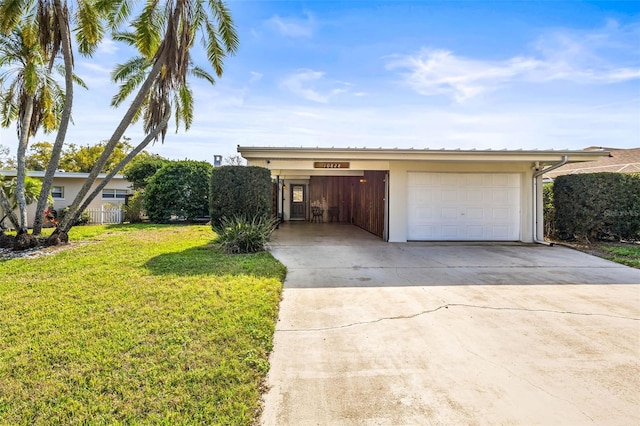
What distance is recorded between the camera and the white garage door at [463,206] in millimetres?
10578

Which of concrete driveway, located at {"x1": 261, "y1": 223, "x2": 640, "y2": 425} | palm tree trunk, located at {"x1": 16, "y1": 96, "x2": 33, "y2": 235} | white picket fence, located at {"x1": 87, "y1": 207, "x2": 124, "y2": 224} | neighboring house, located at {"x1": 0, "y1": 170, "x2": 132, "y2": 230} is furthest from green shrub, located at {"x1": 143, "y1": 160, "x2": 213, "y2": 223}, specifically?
concrete driveway, located at {"x1": 261, "y1": 223, "x2": 640, "y2": 425}

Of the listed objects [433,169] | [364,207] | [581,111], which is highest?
[581,111]

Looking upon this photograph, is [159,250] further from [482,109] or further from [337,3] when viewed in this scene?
[482,109]

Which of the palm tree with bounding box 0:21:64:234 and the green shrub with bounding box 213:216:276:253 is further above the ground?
the palm tree with bounding box 0:21:64:234

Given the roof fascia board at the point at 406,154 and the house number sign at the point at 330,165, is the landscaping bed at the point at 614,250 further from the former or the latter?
the house number sign at the point at 330,165

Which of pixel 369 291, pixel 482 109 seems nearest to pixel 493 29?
pixel 482 109

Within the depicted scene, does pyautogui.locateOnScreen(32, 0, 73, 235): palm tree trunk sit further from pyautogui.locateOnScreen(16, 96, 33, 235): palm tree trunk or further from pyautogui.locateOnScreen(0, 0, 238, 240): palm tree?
pyautogui.locateOnScreen(16, 96, 33, 235): palm tree trunk

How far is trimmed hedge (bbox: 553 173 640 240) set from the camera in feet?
30.4

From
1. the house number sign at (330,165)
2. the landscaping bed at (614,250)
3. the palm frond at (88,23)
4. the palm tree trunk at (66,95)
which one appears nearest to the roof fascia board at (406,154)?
the house number sign at (330,165)

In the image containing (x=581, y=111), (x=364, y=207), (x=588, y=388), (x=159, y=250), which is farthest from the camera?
(x=364, y=207)

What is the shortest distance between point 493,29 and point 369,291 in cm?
762

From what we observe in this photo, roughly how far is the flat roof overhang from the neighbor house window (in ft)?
50.4

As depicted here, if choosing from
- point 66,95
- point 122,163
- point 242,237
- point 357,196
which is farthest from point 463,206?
point 66,95

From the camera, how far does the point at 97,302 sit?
4.34 meters
